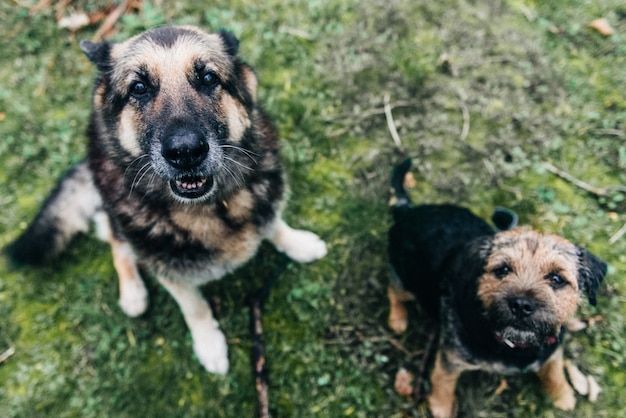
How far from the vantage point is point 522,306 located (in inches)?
101

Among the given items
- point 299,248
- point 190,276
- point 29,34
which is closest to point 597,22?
point 299,248

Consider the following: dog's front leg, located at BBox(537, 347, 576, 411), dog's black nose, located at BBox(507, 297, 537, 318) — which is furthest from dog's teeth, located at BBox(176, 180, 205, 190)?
dog's front leg, located at BBox(537, 347, 576, 411)

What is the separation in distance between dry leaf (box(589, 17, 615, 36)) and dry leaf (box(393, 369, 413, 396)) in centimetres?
433

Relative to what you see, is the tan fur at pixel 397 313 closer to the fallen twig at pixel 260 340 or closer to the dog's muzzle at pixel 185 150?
the fallen twig at pixel 260 340

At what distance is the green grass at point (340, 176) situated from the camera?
381 cm

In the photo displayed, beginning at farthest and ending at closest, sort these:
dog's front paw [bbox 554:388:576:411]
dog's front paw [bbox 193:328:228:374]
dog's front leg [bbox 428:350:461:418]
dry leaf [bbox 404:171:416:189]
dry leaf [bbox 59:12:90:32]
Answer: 1. dry leaf [bbox 59:12:90:32]
2. dry leaf [bbox 404:171:416:189]
3. dog's front paw [bbox 193:328:228:374]
4. dog's front paw [bbox 554:388:576:411]
5. dog's front leg [bbox 428:350:461:418]

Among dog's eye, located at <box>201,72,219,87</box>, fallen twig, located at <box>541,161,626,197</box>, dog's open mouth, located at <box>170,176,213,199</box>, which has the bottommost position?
fallen twig, located at <box>541,161,626,197</box>

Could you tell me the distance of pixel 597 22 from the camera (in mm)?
4973

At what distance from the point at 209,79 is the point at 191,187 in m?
0.69

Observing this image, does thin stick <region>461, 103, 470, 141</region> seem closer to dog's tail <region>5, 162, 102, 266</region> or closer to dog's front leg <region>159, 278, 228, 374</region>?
dog's front leg <region>159, 278, 228, 374</region>

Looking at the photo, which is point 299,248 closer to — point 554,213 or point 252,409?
point 252,409

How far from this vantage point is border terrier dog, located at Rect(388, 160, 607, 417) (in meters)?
2.62

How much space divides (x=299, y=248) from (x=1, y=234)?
3.04 metres

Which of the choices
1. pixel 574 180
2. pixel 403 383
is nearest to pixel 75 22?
pixel 403 383
